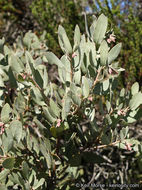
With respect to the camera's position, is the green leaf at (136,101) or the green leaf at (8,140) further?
the green leaf at (136,101)

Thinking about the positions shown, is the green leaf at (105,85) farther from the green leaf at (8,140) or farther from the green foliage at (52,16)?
the green foliage at (52,16)

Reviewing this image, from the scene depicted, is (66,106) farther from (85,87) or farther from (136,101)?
(136,101)

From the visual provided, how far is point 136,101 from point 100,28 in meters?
0.32

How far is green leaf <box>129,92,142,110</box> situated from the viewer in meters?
0.92

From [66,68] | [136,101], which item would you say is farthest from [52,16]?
[136,101]

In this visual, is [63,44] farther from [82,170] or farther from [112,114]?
[82,170]

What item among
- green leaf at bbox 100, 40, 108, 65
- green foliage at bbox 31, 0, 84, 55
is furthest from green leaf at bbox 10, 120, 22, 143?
green foliage at bbox 31, 0, 84, 55

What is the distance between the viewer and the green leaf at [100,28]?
788 millimetres

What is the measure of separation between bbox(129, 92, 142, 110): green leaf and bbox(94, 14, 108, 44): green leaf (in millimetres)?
265

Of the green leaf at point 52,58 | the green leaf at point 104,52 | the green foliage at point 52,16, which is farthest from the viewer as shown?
the green foliage at point 52,16

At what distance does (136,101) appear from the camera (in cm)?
92

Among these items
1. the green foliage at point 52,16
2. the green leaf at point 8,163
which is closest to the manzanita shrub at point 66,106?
the green leaf at point 8,163

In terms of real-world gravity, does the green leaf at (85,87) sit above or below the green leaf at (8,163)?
above

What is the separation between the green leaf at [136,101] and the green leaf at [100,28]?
10.5 inches
